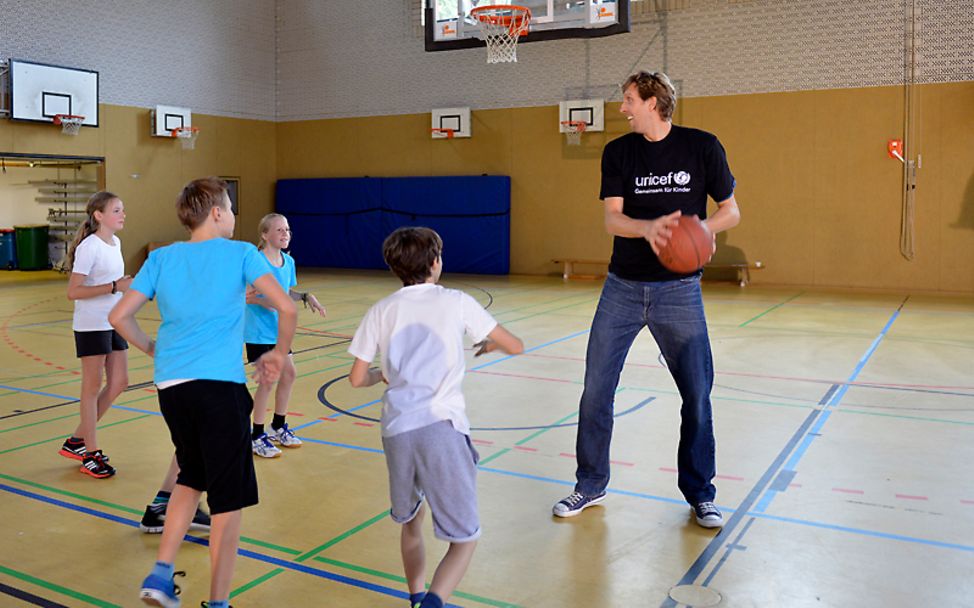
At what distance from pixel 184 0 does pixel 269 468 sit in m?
16.3

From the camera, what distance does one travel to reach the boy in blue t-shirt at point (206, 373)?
9.59 feet

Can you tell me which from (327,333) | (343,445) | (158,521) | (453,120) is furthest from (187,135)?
(158,521)

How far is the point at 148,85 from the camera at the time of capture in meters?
17.8

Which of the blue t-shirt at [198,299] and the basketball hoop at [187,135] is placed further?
the basketball hoop at [187,135]

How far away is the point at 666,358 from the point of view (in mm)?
3924

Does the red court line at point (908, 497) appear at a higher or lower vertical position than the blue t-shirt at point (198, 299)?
lower

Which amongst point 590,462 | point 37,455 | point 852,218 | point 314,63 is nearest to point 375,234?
point 314,63

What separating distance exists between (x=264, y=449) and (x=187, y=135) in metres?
14.7

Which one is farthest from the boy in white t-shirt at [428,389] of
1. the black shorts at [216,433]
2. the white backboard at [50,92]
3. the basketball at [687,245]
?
the white backboard at [50,92]

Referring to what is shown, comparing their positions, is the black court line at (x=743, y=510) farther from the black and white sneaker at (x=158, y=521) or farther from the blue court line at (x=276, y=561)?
the black and white sneaker at (x=158, y=521)

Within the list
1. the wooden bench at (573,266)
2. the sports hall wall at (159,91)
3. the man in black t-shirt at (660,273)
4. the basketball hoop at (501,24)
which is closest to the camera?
the man in black t-shirt at (660,273)

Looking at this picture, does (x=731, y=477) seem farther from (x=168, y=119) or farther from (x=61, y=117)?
(x=168, y=119)

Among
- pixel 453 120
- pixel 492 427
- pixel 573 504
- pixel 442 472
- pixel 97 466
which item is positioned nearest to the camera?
pixel 442 472

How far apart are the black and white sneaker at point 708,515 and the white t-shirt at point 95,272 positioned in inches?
118
